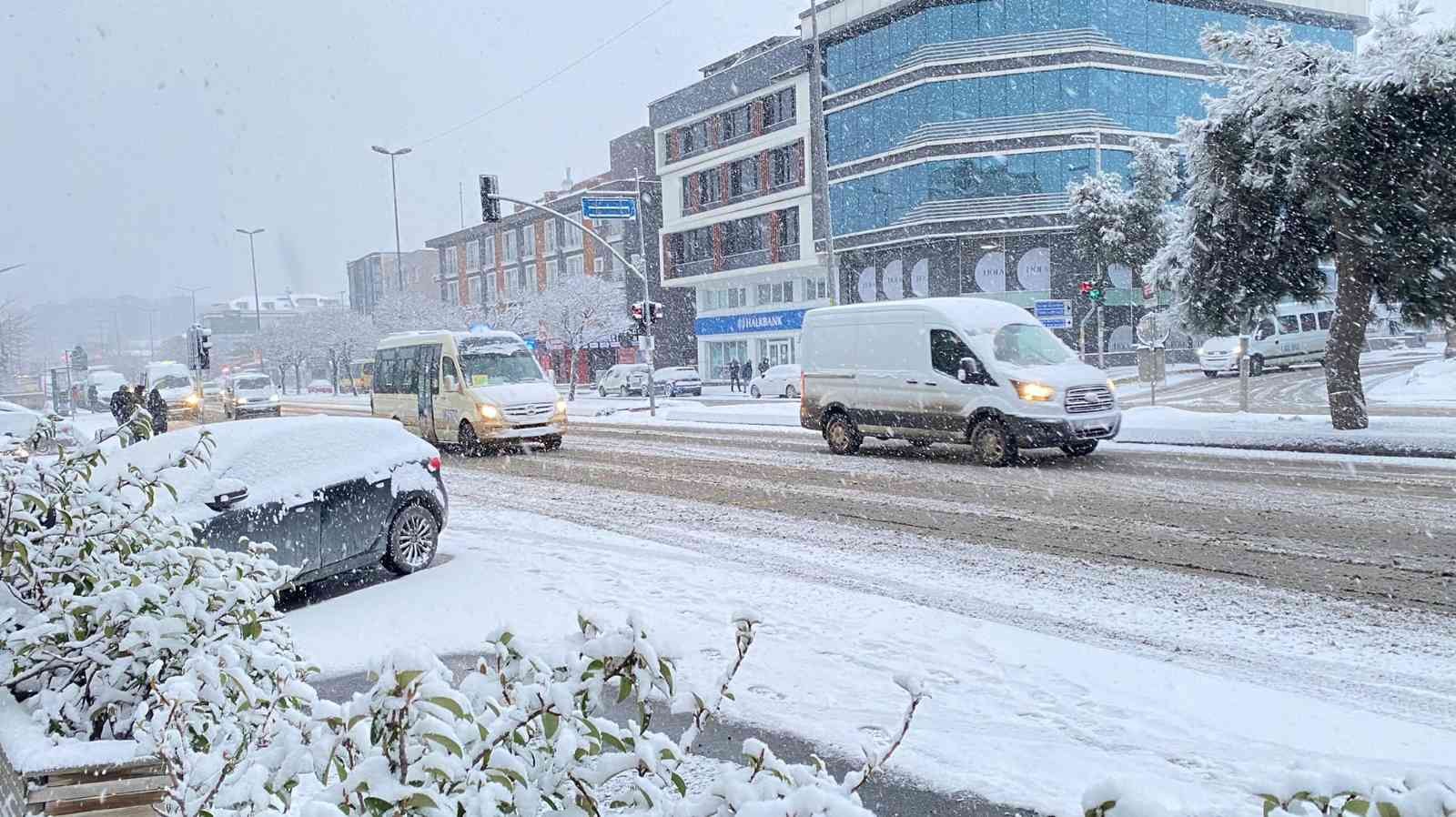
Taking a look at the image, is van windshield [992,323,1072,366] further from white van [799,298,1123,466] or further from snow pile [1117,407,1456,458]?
snow pile [1117,407,1456,458]

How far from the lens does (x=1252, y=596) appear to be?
709 centimetres

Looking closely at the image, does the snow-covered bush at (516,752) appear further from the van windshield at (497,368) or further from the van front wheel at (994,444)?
the van windshield at (497,368)

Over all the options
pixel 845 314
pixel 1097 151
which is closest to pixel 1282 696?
pixel 845 314

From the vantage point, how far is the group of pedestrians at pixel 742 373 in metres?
48.6

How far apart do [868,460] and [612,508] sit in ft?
17.1

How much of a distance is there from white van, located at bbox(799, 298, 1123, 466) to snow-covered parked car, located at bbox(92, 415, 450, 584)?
8.41m

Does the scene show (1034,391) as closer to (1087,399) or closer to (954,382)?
(1087,399)

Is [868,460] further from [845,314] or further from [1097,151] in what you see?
[1097,151]

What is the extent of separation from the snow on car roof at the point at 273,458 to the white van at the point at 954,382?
28.3 ft

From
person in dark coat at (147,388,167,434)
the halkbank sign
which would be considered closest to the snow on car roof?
person in dark coat at (147,388,167,434)

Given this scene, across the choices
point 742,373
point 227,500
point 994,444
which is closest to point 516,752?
point 227,500

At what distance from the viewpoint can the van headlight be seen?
47.6ft

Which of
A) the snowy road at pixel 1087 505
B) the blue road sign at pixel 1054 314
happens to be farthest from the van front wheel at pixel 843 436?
the blue road sign at pixel 1054 314

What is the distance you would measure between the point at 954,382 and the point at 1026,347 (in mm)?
1238
